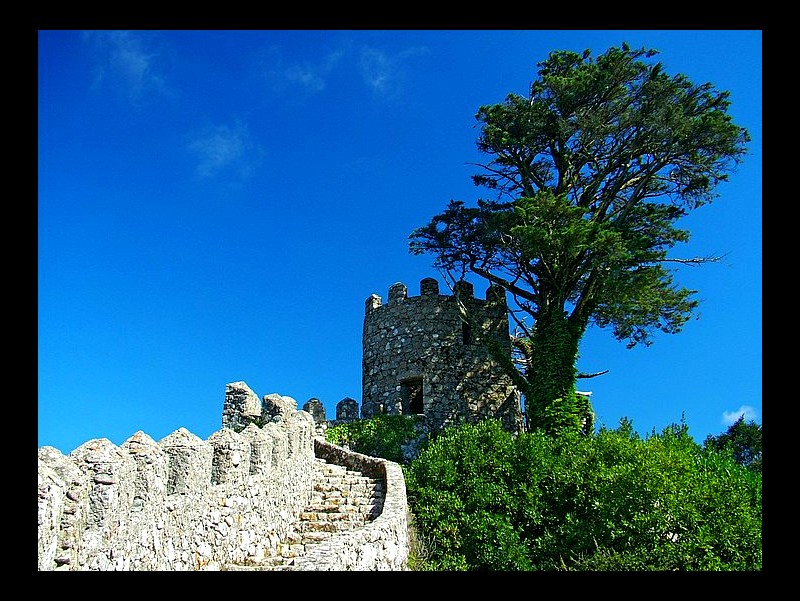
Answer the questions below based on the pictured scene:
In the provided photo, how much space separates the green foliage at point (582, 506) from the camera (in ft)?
41.5

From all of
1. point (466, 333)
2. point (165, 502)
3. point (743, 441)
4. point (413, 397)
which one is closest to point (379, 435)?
point (413, 397)

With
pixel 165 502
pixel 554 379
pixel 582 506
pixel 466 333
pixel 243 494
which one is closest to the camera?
pixel 165 502

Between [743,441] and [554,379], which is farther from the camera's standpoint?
[743,441]

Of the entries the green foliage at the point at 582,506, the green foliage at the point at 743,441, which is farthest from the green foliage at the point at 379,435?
the green foliage at the point at 743,441

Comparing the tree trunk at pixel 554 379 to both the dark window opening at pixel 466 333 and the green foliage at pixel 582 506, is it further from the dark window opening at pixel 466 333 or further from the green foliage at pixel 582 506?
the dark window opening at pixel 466 333

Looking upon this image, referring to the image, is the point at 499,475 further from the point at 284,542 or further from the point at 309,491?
the point at 284,542

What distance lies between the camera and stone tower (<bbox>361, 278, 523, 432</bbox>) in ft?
73.5

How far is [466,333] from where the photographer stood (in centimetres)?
2338

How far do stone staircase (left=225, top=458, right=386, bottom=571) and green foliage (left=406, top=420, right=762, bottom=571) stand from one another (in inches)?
51.6

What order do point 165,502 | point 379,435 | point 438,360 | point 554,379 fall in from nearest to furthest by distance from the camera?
point 165,502
point 554,379
point 379,435
point 438,360

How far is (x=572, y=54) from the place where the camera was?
21562 mm

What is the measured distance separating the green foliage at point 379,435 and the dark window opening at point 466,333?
3225mm

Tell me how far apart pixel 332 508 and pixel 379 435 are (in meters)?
7.68

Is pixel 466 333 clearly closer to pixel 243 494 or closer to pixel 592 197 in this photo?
pixel 592 197
